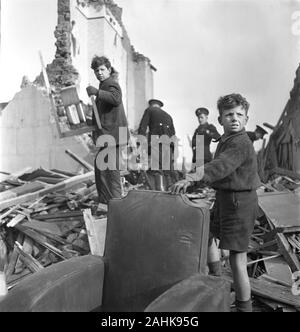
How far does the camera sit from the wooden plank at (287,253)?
3.06 meters

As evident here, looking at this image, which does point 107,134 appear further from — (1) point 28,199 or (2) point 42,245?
(1) point 28,199

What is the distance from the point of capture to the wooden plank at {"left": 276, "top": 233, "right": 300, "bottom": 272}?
306cm

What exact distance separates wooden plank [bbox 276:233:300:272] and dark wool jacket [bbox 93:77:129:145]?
6.15 ft

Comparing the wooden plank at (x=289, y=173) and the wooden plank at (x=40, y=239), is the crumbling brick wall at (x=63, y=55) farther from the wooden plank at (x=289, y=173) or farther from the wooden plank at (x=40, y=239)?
the wooden plank at (x=40, y=239)

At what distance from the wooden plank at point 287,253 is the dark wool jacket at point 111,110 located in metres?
1.87

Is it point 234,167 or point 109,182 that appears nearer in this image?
point 234,167

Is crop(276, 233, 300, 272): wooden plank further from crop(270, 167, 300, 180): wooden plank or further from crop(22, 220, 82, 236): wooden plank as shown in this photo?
crop(270, 167, 300, 180): wooden plank

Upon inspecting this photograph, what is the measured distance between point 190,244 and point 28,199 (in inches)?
146

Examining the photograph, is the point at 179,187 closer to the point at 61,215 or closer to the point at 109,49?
the point at 61,215

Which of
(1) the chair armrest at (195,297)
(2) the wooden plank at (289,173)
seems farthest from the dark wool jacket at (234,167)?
(2) the wooden plank at (289,173)

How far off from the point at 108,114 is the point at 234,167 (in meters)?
1.95

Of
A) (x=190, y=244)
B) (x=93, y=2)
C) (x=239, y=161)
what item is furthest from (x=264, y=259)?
(x=93, y=2)

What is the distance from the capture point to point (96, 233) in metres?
3.48

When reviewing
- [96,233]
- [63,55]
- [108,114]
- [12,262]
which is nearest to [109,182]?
[96,233]
